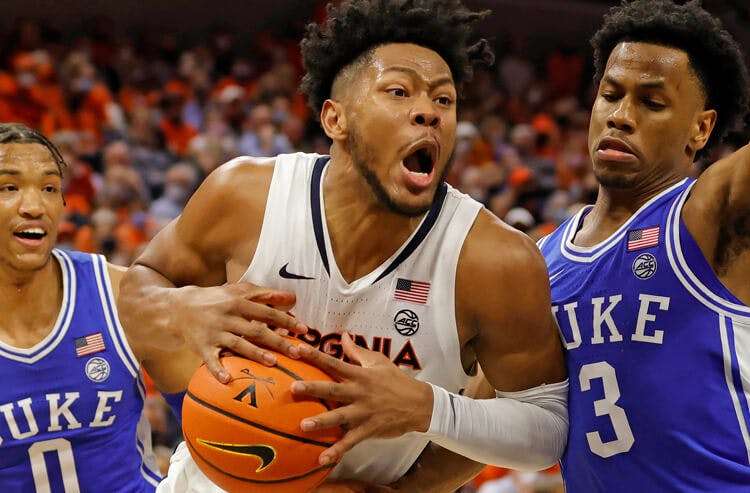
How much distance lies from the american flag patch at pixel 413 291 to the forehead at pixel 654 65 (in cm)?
88

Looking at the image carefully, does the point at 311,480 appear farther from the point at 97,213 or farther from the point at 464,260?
the point at 97,213

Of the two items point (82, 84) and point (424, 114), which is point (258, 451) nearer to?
point (424, 114)

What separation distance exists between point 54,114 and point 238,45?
10.4 feet

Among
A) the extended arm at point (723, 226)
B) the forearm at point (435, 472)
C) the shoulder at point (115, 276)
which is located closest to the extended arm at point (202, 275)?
the forearm at point (435, 472)

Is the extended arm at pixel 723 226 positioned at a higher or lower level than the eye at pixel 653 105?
lower

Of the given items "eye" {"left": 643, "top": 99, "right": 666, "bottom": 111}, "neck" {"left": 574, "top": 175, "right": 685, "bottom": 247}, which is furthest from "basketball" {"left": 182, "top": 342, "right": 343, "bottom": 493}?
"eye" {"left": 643, "top": 99, "right": 666, "bottom": 111}

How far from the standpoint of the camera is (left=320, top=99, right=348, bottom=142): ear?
2.82m

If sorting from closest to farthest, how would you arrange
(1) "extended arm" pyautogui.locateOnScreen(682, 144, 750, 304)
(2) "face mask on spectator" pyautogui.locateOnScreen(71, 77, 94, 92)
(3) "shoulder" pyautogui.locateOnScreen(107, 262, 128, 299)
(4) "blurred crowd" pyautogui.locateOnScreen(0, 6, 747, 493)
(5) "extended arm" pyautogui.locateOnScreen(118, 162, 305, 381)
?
(5) "extended arm" pyautogui.locateOnScreen(118, 162, 305, 381) < (1) "extended arm" pyautogui.locateOnScreen(682, 144, 750, 304) < (3) "shoulder" pyautogui.locateOnScreen(107, 262, 128, 299) < (4) "blurred crowd" pyautogui.locateOnScreen(0, 6, 747, 493) < (2) "face mask on spectator" pyautogui.locateOnScreen(71, 77, 94, 92)

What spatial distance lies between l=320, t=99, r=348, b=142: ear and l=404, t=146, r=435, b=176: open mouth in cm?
19

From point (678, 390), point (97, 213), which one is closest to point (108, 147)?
point (97, 213)

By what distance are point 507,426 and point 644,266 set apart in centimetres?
58

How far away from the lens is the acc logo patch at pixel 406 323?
9.02 feet

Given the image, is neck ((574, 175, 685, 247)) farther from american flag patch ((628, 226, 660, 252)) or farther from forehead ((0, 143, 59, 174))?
forehead ((0, 143, 59, 174))

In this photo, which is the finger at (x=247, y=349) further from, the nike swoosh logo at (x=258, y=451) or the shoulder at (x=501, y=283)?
the shoulder at (x=501, y=283)
